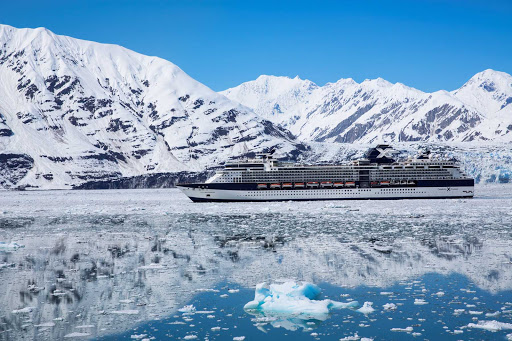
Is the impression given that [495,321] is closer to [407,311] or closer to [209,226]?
[407,311]

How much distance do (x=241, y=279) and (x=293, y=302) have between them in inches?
216

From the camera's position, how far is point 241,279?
2656 cm

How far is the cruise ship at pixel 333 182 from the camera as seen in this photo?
4382 inches

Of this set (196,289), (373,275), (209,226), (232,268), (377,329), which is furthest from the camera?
(209,226)

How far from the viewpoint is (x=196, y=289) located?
24531mm

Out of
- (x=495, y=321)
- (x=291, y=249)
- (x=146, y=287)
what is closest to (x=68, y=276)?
(x=146, y=287)

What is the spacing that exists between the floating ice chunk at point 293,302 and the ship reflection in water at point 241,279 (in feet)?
1.66

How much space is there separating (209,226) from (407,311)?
111 ft

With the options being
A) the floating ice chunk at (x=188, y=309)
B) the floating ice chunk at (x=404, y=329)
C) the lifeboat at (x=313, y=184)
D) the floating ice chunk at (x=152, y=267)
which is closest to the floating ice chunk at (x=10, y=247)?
the floating ice chunk at (x=152, y=267)

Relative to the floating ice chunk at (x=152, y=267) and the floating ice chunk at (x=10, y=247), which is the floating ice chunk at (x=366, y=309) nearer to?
the floating ice chunk at (x=152, y=267)

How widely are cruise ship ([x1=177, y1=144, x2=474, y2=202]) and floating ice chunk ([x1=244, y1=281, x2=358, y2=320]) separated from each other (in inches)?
3439

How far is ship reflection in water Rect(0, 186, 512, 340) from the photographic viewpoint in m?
19.3

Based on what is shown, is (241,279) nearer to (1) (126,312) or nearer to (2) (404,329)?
Result: (1) (126,312)

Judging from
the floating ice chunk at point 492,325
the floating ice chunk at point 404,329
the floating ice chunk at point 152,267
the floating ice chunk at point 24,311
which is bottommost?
the floating ice chunk at point 404,329
